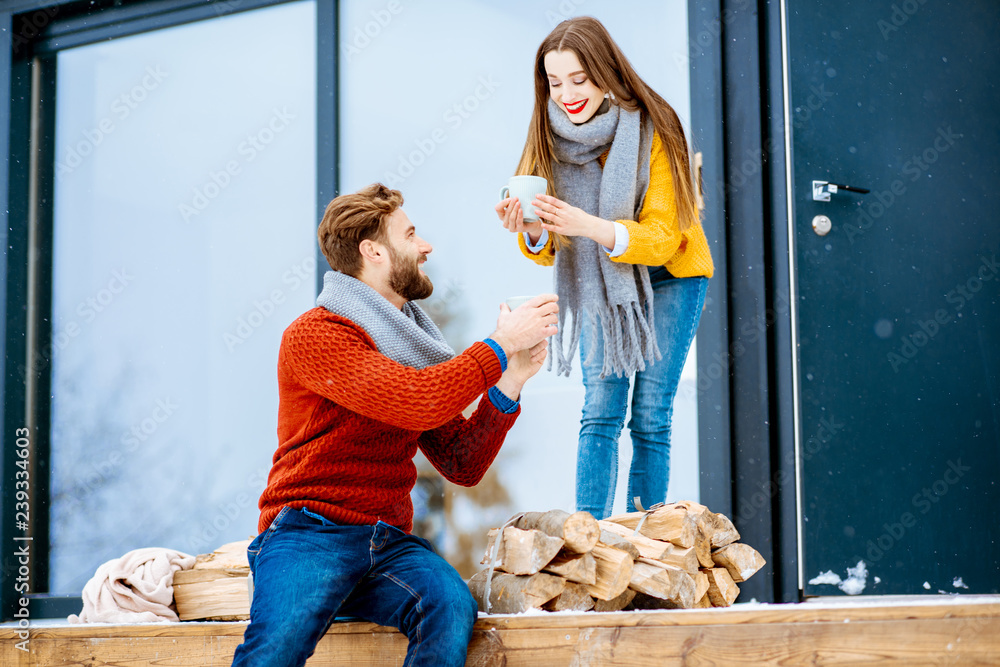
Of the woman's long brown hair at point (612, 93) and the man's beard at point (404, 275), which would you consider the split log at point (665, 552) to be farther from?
the woman's long brown hair at point (612, 93)

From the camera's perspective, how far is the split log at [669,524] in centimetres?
198

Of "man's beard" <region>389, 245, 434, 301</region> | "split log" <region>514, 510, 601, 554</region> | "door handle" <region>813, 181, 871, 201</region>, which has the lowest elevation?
"split log" <region>514, 510, 601, 554</region>

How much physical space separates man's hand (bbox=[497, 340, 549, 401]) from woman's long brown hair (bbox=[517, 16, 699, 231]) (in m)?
0.75

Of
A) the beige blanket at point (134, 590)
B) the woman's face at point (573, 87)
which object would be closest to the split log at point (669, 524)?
the woman's face at point (573, 87)

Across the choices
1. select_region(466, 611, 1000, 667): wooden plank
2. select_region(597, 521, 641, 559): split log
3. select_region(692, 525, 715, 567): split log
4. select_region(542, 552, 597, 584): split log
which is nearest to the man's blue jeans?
select_region(466, 611, 1000, 667): wooden plank

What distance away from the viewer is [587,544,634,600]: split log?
1.79 meters

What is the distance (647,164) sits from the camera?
237 cm

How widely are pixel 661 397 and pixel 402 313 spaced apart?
891mm

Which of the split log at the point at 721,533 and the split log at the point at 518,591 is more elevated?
the split log at the point at 721,533

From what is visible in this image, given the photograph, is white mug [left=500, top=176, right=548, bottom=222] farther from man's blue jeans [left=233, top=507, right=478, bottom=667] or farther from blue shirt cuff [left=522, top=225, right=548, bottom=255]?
man's blue jeans [left=233, top=507, right=478, bottom=667]

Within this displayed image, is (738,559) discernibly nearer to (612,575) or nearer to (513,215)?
(612,575)

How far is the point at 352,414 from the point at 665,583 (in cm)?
74

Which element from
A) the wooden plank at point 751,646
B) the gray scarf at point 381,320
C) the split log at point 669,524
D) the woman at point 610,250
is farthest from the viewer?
the woman at point 610,250

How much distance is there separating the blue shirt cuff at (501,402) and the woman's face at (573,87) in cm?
94
